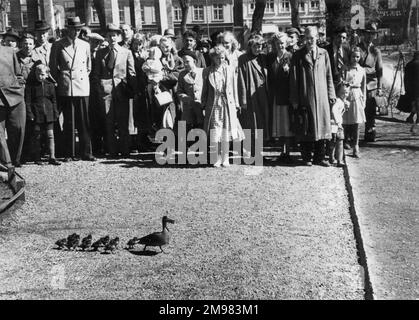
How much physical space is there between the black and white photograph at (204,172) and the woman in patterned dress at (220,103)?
0.02 m

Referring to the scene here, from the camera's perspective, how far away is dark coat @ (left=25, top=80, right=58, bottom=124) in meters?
12.5

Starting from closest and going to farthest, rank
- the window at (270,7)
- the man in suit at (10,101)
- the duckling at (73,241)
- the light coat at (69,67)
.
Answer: the duckling at (73,241) → the man in suit at (10,101) → the light coat at (69,67) → the window at (270,7)

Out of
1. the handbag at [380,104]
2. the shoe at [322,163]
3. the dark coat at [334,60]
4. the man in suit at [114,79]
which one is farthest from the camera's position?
the handbag at [380,104]

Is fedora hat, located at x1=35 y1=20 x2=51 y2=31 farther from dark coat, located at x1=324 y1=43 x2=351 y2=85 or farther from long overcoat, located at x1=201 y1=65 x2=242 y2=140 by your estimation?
dark coat, located at x1=324 y1=43 x2=351 y2=85

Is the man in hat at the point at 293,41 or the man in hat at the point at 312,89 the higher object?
the man in hat at the point at 293,41

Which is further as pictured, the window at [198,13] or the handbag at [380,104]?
the window at [198,13]

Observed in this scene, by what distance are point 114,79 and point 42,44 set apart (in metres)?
1.47

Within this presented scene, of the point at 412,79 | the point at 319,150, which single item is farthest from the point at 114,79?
the point at 412,79

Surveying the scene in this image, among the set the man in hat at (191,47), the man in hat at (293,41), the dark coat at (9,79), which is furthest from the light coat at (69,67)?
the man in hat at (293,41)

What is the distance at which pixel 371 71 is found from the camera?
44.4 feet

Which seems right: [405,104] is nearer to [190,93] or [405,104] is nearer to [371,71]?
[371,71]

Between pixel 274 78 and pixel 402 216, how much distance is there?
4.14 m

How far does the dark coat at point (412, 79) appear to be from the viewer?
50.9 ft

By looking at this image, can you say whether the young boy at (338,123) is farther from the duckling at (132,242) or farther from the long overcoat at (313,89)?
the duckling at (132,242)
